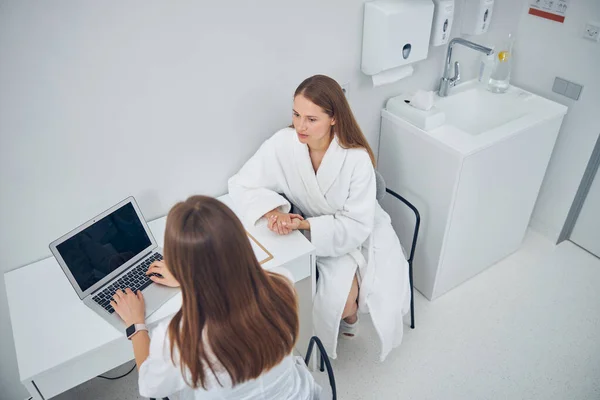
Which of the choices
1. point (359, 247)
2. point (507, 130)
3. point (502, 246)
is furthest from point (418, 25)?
point (502, 246)

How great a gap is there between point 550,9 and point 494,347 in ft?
5.09

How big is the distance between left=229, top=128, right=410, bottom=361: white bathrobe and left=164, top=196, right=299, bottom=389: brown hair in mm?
666

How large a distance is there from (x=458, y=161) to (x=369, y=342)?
34.7 inches

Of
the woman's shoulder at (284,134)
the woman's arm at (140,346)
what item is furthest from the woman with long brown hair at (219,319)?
the woman's shoulder at (284,134)

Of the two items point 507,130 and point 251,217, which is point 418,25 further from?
point 251,217

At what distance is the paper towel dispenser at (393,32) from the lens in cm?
183

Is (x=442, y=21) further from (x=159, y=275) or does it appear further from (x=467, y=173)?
(x=159, y=275)

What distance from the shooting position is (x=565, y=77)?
225 centimetres

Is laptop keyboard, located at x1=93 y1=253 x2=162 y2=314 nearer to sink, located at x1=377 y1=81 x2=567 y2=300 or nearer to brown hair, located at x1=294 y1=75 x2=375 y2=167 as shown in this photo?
brown hair, located at x1=294 y1=75 x2=375 y2=167

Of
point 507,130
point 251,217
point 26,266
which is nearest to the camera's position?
point 26,266

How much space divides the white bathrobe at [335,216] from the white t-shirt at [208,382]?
60 cm

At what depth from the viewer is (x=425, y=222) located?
7.11 ft

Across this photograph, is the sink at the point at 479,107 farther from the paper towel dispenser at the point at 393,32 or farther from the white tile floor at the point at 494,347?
the white tile floor at the point at 494,347

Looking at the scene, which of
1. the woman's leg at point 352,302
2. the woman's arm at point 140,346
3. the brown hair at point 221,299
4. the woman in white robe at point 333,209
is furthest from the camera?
the woman's leg at point 352,302
